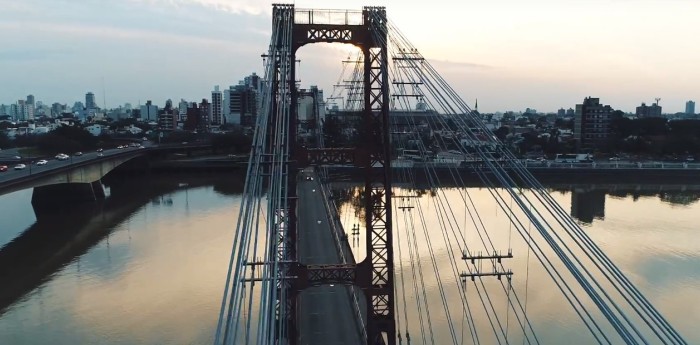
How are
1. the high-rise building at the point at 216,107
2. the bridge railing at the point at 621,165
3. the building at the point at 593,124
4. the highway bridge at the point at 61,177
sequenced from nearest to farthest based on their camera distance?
the highway bridge at the point at 61,177, the bridge railing at the point at 621,165, the building at the point at 593,124, the high-rise building at the point at 216,107

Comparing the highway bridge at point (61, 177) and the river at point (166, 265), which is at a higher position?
the highway bridge at point (61, 177)

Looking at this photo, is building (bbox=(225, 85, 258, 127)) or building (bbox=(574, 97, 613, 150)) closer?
building (bbox=(574, 97, 613, 150))

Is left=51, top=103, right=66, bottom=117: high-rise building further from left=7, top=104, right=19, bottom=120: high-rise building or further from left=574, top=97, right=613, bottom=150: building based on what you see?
left=574, top=97, right=613, bottom=150: building

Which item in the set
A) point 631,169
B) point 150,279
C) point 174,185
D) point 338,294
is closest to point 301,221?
point 150,279

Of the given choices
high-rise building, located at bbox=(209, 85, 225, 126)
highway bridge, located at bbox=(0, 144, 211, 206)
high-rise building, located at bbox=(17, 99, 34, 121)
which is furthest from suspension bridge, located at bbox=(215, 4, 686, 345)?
high-rise building, located at bbox=(17, 99, 34, 121)

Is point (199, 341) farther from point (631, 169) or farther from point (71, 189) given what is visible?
point (631, 169)

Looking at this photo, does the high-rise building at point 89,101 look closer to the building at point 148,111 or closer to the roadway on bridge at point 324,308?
the building at point 148,111

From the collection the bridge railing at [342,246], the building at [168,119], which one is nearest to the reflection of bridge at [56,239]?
the bridge railing at [342,246]
